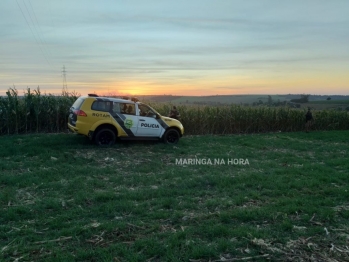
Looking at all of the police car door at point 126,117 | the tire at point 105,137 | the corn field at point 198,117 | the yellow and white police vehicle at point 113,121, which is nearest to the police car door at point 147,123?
the yellow and white police vehicle at point 113,121

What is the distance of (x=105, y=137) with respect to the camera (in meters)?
12.7

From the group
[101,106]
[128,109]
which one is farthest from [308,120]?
[101,106]

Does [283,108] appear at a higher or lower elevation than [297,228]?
higher

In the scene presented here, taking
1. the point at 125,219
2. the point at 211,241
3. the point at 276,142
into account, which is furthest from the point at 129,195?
the point at 276,142

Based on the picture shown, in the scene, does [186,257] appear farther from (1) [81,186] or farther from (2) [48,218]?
(1) [81,186]

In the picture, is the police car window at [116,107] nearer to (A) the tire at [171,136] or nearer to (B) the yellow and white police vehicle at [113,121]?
(B) the yellow and white police vehicle at [113,121]

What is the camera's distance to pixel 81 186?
7543 mm

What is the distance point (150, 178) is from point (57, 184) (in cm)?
223

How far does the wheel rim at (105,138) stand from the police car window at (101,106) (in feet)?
3.00

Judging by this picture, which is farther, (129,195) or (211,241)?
(129,195)

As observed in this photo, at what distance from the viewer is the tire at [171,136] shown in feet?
46.1

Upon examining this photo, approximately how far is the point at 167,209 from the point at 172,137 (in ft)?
26.6

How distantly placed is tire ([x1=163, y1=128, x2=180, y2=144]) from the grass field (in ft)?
9.25

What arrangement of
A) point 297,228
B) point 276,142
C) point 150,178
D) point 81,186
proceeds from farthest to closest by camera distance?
point 276,142 → point 150,178 → point 81,186 → point 297,228
